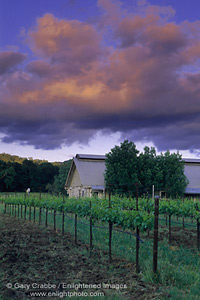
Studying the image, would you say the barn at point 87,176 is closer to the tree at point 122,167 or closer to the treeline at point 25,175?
the tree at point 122,167

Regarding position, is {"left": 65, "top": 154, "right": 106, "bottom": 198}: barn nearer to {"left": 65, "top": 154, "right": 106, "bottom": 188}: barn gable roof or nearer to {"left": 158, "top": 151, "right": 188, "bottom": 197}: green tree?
{"left": 65, "top": 154, "right": 106, "bottom": 188}: barn gable roof

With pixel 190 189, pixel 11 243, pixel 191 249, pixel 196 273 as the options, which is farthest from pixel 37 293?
pixel 190 189

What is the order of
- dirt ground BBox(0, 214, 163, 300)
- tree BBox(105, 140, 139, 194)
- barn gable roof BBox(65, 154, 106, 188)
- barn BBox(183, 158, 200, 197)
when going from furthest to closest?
barn BBox(183, 158, 200, 197)
barn gable roof BBox(65, 154, 106, 188)
tree BBox(105, 140, 139, 194)
dirt ground BBox(0, 214, 163, 300)

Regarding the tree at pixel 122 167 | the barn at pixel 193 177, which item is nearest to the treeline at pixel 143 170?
the tree at pixel 122 167

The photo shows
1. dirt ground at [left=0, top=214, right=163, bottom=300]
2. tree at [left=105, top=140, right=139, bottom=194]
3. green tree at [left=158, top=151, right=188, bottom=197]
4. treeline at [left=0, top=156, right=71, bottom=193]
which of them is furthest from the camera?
treeline at [left=0, top=156, right=71, bottom=193]

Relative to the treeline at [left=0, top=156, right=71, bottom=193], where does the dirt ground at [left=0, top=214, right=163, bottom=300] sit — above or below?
below

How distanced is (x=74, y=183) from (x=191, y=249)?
30986mm

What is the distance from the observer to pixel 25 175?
73.3 m

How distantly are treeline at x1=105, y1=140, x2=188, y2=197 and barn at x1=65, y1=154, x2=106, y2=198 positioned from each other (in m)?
2.18

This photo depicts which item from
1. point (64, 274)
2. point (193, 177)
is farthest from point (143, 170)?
point (64, 274)

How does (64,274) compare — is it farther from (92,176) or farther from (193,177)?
(193,177)

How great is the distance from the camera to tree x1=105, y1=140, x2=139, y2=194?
34.7m

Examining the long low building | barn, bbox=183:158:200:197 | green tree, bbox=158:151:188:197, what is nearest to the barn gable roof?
the long low building

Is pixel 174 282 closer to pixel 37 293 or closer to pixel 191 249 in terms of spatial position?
pixel 37 293
